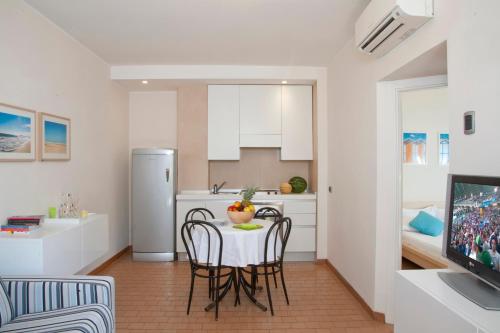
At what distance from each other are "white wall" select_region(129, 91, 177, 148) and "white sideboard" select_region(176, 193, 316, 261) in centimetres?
117

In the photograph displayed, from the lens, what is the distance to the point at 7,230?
7.83 ft

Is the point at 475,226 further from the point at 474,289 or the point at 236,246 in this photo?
the point at 236,246

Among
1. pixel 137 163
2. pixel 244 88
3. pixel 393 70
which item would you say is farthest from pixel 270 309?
pixel 244 88

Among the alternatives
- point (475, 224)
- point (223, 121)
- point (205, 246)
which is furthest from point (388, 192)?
point (223, 121)

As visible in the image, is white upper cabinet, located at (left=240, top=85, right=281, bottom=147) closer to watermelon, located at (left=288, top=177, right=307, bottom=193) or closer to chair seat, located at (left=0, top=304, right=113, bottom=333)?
watermelon, located at (left=288, top=177, right=307, bottom=193)

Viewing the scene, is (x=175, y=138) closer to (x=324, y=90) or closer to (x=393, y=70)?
(x=324, y=90)

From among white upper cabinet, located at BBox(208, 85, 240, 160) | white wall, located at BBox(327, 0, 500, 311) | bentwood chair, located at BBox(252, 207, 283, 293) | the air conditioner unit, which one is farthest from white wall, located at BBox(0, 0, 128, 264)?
white wall, located at BBox(327, 0, 500, 311)

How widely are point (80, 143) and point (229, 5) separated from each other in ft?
7.39

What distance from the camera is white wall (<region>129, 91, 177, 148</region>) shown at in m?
5.23

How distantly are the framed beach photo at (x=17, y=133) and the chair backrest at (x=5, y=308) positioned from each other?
3.47 ft

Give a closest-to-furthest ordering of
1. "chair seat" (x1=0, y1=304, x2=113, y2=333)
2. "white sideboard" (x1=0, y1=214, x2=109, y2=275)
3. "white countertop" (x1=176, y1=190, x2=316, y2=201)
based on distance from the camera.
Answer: "chair seat" (x1=0, y1=304, x2=113, y2=333) < "white sideboard" (x1=0, y1=214, x2=109, y2=275) < "white countertop" (x1=176, y1=190, x2=316, y2=201)

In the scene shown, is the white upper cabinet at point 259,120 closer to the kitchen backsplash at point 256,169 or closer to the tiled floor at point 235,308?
the kitchen backsplash at point 256,169

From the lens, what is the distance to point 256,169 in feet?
17.0

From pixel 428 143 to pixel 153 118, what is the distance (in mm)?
4183
